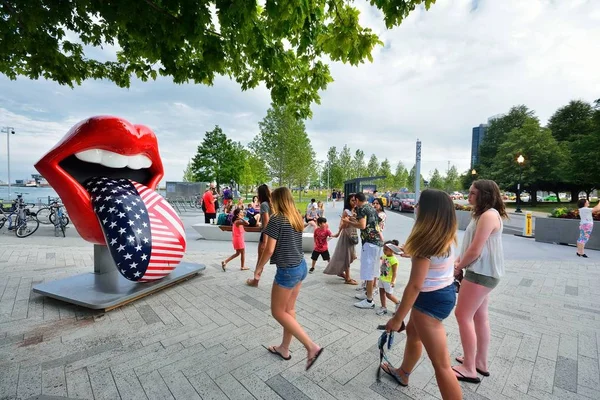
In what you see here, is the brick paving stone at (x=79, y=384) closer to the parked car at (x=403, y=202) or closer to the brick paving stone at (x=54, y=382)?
the brick paving stone at (x=54, y=382)

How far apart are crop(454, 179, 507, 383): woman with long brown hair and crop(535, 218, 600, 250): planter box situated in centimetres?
1043

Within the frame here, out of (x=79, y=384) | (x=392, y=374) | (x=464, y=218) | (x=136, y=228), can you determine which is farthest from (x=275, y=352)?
(x=464, y=218)

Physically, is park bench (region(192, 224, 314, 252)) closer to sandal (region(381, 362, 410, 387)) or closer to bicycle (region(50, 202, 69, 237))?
bicycle (region(50, 202, 69, 237))

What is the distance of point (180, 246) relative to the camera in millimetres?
4895

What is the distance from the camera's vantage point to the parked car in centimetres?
2528

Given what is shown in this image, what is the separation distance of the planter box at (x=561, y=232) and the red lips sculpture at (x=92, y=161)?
1277cm

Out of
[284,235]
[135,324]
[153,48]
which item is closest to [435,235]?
[284,235]

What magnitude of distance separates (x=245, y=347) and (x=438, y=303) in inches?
87.1

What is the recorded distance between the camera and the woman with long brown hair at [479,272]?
8.66 feet

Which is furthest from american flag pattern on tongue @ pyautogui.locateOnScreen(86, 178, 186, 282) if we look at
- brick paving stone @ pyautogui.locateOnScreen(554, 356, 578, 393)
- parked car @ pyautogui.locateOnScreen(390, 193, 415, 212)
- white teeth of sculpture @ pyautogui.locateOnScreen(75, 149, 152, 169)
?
parked car @ pyautogui.locateOnScreen(390, 193, 415, 212)

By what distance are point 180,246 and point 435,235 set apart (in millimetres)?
4134

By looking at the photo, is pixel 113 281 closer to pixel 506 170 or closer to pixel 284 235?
pixel 284 235

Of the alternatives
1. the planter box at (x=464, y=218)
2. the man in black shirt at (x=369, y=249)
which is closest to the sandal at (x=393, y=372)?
the man in black shirt at (x=369, y=249)

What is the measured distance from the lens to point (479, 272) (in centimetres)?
266
